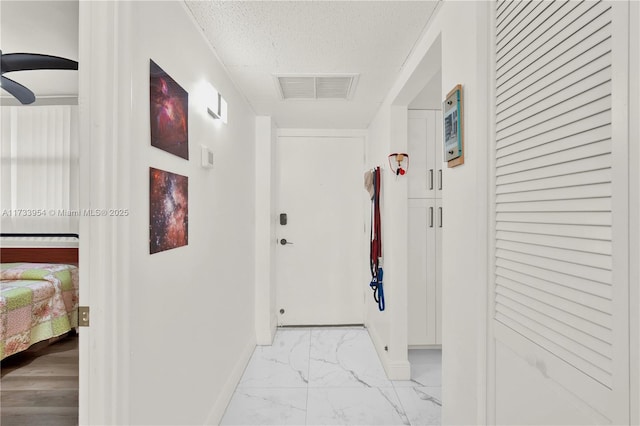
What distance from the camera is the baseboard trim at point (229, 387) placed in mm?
1945

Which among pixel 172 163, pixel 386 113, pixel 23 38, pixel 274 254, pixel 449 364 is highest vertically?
pixel 23 38

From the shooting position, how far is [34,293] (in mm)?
2422

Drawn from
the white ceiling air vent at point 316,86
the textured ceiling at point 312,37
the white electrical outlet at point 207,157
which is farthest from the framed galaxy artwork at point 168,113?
the white ceiling air vent at point 316,86

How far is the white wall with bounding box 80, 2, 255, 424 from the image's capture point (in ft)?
3.30

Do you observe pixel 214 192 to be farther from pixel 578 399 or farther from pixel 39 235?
pixel 39 235

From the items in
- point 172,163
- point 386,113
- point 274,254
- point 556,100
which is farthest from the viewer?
point 274,254

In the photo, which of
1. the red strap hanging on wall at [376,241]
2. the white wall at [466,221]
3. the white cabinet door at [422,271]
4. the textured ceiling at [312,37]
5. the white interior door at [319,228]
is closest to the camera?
the white wall at [466,221]

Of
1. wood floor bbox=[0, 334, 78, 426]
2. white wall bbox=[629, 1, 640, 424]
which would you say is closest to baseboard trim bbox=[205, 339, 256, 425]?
wood floor bbox=[0, 334, 78, 426]

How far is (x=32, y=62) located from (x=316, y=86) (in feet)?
5.55

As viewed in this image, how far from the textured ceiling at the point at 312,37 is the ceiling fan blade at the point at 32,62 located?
2.56 feet

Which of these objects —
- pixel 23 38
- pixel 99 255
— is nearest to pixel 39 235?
pixel 23 38

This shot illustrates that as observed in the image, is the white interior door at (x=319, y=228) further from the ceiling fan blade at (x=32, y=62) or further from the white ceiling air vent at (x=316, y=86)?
the ceiling fan blade at (x=32, y=62)

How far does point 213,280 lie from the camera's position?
6.49ft

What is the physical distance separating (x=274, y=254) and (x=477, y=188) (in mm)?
2637
